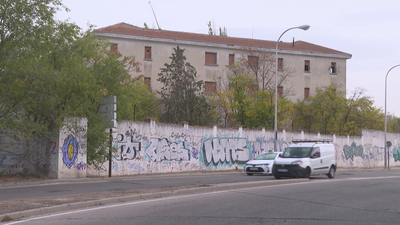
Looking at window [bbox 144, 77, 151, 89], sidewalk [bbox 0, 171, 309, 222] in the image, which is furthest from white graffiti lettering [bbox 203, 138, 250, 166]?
window [bbox 144, 77, 151, 89]

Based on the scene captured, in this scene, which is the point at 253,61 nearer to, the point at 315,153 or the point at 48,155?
the point at 315,153

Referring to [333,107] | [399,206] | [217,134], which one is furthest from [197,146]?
[333,107]

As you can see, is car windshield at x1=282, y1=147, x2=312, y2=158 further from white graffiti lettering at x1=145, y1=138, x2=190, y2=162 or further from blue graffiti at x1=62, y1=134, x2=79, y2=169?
blue graffiti at x1=62, y1=134, x2=79, y2=169

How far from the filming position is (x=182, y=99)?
164ft

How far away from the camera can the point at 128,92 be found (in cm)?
2317

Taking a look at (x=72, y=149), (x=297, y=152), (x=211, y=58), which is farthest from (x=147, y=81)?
(x=297, y=152)

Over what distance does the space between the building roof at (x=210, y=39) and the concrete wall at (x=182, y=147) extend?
22.0 meters

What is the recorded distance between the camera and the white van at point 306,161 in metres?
20.9

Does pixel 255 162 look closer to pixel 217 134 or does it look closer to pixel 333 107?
pixel 217 134

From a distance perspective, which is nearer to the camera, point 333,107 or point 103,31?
point 103,31

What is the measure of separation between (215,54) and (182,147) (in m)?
30.8

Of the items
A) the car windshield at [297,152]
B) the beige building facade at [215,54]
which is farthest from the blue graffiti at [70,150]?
the beige building facade at [215,54]

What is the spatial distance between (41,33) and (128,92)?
5.69 m

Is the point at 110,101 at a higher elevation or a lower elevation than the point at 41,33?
lower
